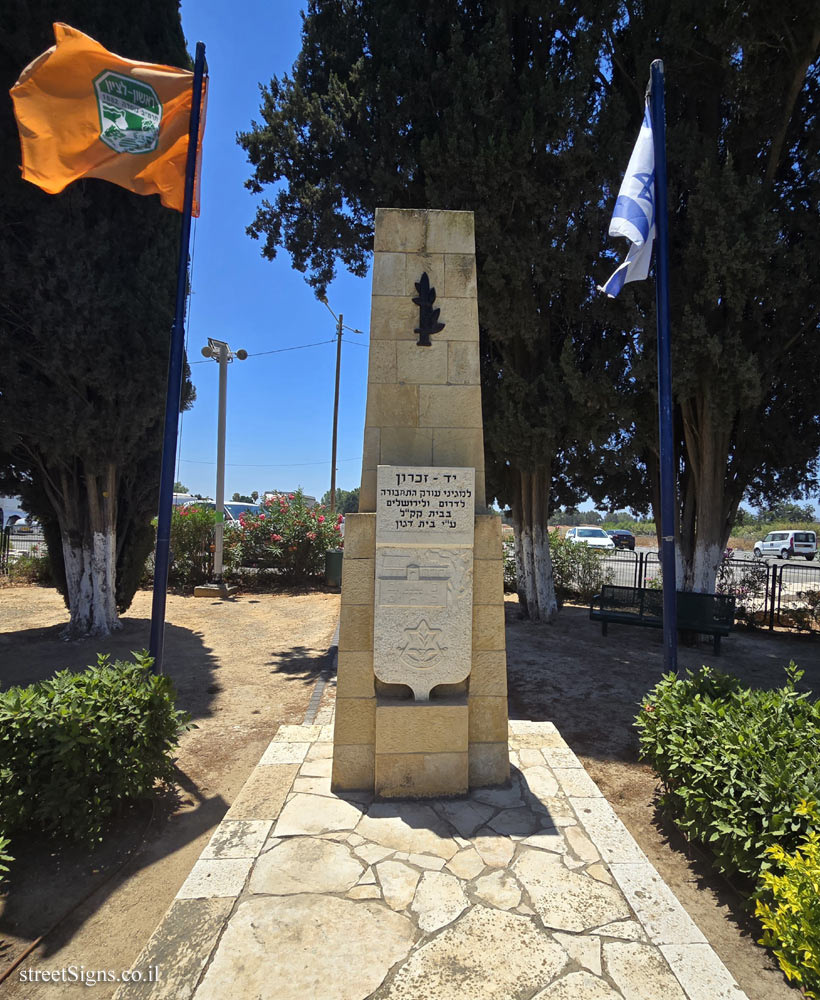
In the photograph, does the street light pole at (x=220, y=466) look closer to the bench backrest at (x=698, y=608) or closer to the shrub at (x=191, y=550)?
the shrub at (x=191, y=550)

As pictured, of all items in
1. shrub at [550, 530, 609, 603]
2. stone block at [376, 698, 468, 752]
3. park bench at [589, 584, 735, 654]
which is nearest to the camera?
stone block at [376, 698, 468, 752]

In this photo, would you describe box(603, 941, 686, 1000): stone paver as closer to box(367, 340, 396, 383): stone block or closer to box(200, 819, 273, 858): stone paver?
box(200, 819, 273, 858): stone paver

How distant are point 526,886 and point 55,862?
264 centimetres

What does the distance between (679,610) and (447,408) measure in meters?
6.42

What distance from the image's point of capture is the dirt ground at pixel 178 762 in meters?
2.72

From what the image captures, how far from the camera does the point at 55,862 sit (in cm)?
323

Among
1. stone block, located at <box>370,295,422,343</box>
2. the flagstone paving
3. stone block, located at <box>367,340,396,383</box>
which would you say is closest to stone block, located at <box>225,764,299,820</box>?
the flagstone paving

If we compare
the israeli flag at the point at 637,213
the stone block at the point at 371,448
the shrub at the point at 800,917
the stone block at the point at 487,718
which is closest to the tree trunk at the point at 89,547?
the stone block at the point at 371,448

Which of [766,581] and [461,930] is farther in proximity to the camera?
[766,581]

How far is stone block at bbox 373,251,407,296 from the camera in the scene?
12.3 ft

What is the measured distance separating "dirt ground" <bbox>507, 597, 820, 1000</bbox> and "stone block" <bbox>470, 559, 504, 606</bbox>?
180 cm

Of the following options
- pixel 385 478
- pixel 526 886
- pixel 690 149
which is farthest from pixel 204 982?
pixel 690 149

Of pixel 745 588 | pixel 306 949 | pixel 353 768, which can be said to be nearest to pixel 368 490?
pixel 353 768

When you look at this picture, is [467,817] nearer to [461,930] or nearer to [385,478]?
[461,930]
